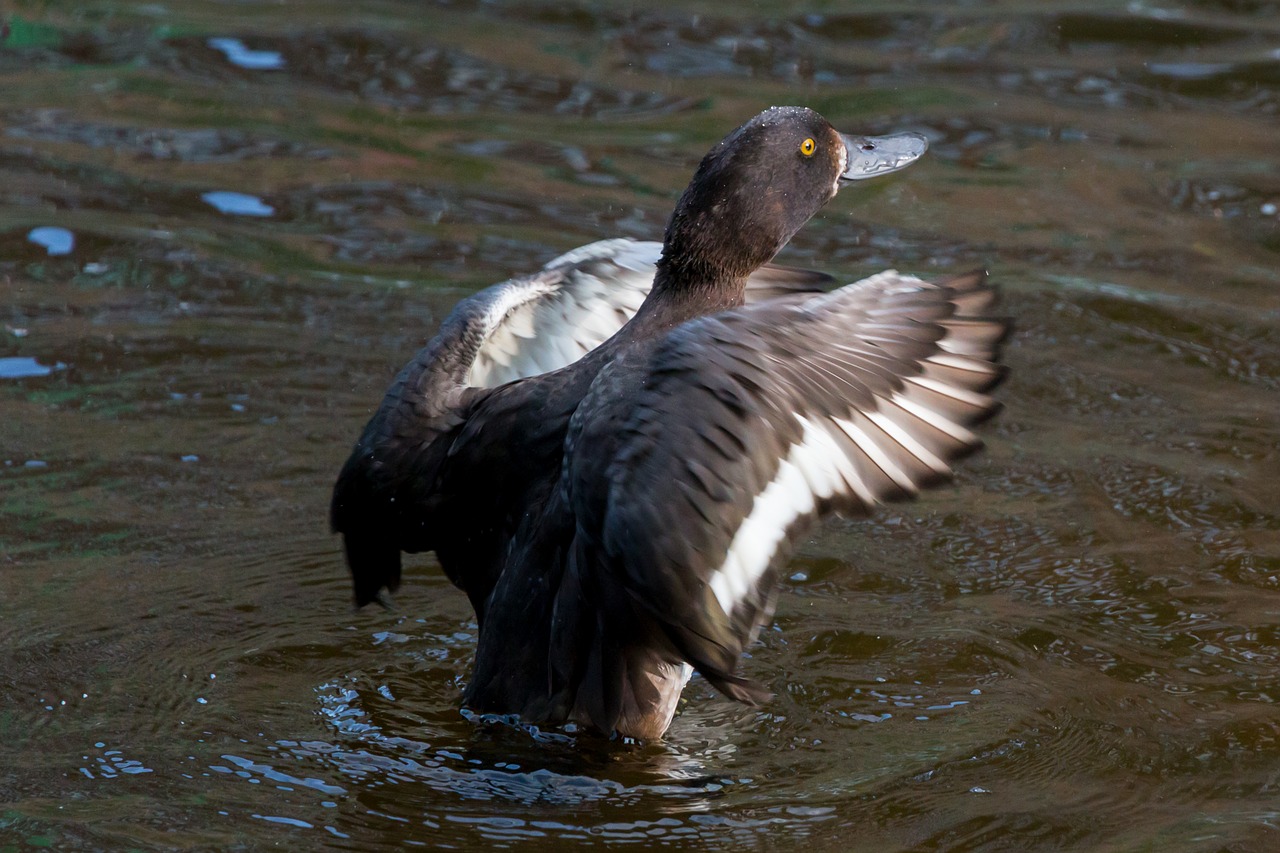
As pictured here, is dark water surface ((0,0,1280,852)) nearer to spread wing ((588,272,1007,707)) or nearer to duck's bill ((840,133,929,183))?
spread wing ((588,272,1007,707))

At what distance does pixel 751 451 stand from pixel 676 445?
0.55 feet

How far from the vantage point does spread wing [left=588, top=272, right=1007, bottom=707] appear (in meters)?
3.66

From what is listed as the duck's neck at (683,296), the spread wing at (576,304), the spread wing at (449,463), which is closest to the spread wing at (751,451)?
the duck's neck at (683,296)

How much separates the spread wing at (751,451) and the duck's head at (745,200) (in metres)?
0.56

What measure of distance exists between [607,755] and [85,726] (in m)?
1.33

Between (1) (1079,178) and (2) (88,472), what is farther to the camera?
(1) (1079,178)

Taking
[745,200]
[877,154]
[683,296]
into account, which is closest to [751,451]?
[683,296]

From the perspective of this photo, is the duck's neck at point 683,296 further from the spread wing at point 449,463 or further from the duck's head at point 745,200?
the spread wing at point 449,463

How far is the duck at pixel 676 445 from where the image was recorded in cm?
370

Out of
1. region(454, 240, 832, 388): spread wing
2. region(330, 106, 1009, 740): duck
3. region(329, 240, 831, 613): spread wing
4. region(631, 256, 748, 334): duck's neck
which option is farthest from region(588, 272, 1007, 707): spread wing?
region(454, 240, 832, 388): spread wing

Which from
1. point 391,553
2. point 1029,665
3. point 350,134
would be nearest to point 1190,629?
point 1029,665

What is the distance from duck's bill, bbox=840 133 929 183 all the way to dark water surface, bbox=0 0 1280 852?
1239mm

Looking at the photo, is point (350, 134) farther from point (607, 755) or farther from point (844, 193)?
point (607, 755)

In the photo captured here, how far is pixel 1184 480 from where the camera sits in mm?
5648
